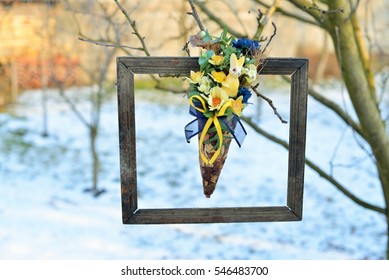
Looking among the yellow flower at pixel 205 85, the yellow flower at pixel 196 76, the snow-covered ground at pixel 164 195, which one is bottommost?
the snow-covered ground at pixel 164 195

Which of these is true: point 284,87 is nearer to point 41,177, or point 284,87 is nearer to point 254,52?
point 41,177

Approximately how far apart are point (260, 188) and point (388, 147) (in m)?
2.94

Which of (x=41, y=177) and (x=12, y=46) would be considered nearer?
(x=41, y=177)

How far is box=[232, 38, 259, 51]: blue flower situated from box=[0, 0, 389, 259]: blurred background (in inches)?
18.5

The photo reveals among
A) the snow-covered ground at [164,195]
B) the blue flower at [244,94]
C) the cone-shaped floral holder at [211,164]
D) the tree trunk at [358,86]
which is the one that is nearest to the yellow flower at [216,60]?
the blue flower at [244,94]

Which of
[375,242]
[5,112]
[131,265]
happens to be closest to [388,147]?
[131,265]

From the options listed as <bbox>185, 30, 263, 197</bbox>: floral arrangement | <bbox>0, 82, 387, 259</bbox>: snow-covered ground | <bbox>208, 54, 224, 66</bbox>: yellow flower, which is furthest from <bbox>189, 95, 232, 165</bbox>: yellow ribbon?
<bbox>0, 82, 387, 259</bbox>: snow-covered ground

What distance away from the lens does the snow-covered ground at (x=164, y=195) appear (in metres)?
4.31

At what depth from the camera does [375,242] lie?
4.56 m

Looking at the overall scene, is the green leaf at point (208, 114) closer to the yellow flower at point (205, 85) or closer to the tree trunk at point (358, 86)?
the yellow flower at point (205, 85)

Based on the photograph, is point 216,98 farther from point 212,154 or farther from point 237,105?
point 212,154

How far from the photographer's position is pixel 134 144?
4.64ft

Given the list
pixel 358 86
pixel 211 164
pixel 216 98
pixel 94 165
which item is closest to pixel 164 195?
pixel 94 165

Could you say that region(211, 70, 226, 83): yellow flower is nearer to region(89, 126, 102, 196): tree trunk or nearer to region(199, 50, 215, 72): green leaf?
region(199, 50, 215, 72): green leaf
